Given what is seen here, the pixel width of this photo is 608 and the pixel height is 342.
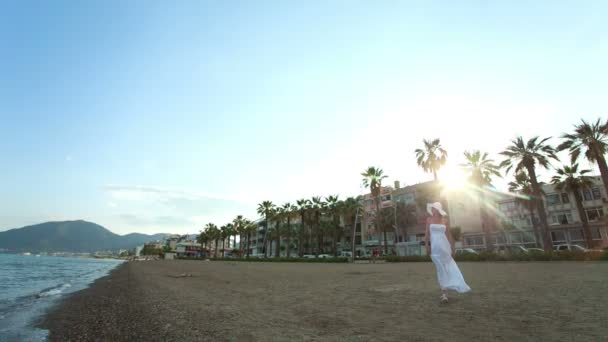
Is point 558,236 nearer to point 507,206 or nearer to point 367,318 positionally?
point 507,206

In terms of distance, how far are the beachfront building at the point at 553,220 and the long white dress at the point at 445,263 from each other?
44.2 m

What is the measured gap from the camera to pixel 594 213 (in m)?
43.2

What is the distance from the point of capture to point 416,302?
8.81 m

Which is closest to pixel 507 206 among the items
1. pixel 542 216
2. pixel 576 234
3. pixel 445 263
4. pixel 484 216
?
pixel 576 234

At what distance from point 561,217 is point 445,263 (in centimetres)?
5224

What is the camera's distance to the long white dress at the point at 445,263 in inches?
322

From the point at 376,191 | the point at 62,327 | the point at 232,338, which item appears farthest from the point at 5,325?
the point at 376,191

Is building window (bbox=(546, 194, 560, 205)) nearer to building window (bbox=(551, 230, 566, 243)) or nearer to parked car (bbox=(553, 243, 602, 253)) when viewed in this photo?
building window (bbox=(551, 230, 566, 243))

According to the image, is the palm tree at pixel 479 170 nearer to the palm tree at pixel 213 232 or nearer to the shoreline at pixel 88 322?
the shoreline at pixel 88 322

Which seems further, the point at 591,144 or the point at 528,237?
the point at 528,237

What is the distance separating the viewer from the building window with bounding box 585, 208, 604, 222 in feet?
139

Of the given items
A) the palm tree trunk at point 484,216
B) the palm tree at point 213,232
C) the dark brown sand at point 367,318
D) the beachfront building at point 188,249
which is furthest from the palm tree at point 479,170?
the beachfront building at point 188,249

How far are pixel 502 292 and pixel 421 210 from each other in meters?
53.9

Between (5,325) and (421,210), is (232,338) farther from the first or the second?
(421,210)
